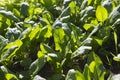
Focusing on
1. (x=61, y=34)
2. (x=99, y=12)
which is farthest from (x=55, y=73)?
(x=99, y=12)

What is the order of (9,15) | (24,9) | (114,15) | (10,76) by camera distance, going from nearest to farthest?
(10,76) < (114,15) < (9,15) < (24,9)

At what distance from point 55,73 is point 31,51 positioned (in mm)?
366

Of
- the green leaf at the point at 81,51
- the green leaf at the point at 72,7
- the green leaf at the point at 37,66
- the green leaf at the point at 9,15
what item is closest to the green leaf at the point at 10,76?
the green leaf at the point at 37,66

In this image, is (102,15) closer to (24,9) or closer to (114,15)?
(114,15)

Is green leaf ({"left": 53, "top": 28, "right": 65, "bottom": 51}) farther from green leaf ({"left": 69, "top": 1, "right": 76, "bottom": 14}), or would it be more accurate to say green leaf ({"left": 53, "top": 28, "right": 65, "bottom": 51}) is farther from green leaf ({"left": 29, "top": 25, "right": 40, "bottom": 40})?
green leaf ({"left": 69, "top": 1, "right": 76, "bottom": 14})

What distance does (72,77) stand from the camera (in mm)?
2057

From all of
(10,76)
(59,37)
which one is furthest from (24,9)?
(10,76)

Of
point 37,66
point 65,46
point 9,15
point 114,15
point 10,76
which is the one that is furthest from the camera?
point 9,15

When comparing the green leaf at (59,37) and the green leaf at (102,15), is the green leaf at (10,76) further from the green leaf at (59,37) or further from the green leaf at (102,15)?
the green leaf at (102,15)

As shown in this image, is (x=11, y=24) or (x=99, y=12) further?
(x=11, y=24)

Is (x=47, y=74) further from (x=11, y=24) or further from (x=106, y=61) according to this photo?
(x=11, y=24)

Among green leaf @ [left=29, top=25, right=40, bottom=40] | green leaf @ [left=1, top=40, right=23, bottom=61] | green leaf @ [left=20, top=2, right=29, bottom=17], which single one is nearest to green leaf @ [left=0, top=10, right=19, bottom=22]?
green leaf @ [left=20, top=2, right=29, bottom=17]

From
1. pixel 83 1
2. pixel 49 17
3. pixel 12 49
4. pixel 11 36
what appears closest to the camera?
pixel 12 49

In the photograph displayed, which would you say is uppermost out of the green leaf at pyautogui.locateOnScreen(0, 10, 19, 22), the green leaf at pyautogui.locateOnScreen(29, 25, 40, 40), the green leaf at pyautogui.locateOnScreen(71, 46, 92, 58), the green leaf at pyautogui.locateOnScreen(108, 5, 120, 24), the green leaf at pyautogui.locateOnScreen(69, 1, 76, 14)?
the green leaf at pyautogui.locateOnScreen(0, 10, 19, 22)
